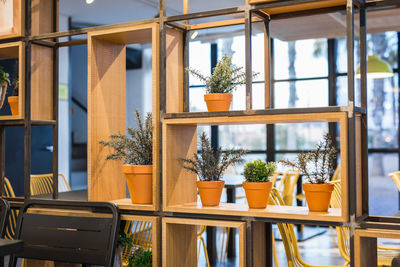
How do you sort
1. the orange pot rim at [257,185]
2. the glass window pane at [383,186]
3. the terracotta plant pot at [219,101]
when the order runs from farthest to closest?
1. the glass window pane at [383,186]
2. the terracotta plant pot at [219,101]
3. the orange pot rim at [257,185]

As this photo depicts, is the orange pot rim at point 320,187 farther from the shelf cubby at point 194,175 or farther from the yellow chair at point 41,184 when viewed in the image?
the yellow chair at point 41,184

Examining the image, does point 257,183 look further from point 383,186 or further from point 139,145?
point 383,186

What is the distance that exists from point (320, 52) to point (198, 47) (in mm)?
1798

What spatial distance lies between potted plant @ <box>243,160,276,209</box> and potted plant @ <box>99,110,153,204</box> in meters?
0.48

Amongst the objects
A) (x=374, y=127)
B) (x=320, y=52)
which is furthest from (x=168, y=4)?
(x=374, y=127)

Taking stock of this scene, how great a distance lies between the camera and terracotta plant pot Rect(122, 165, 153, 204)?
2.28 meters

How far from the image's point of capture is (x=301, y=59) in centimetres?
677

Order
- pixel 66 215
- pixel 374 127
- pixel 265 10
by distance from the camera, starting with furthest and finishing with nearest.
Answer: pixel 374 127 < pixel 66 215 < pixel 265 10

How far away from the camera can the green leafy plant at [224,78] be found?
2193 millimetres

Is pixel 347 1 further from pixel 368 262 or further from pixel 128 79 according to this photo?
pixel 128 79

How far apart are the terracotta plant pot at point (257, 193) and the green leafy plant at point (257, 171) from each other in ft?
0.10

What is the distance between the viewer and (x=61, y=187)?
6105mm

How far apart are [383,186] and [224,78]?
499cm

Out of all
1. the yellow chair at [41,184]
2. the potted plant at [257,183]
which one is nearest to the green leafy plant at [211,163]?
the potted plant at [257,183]
